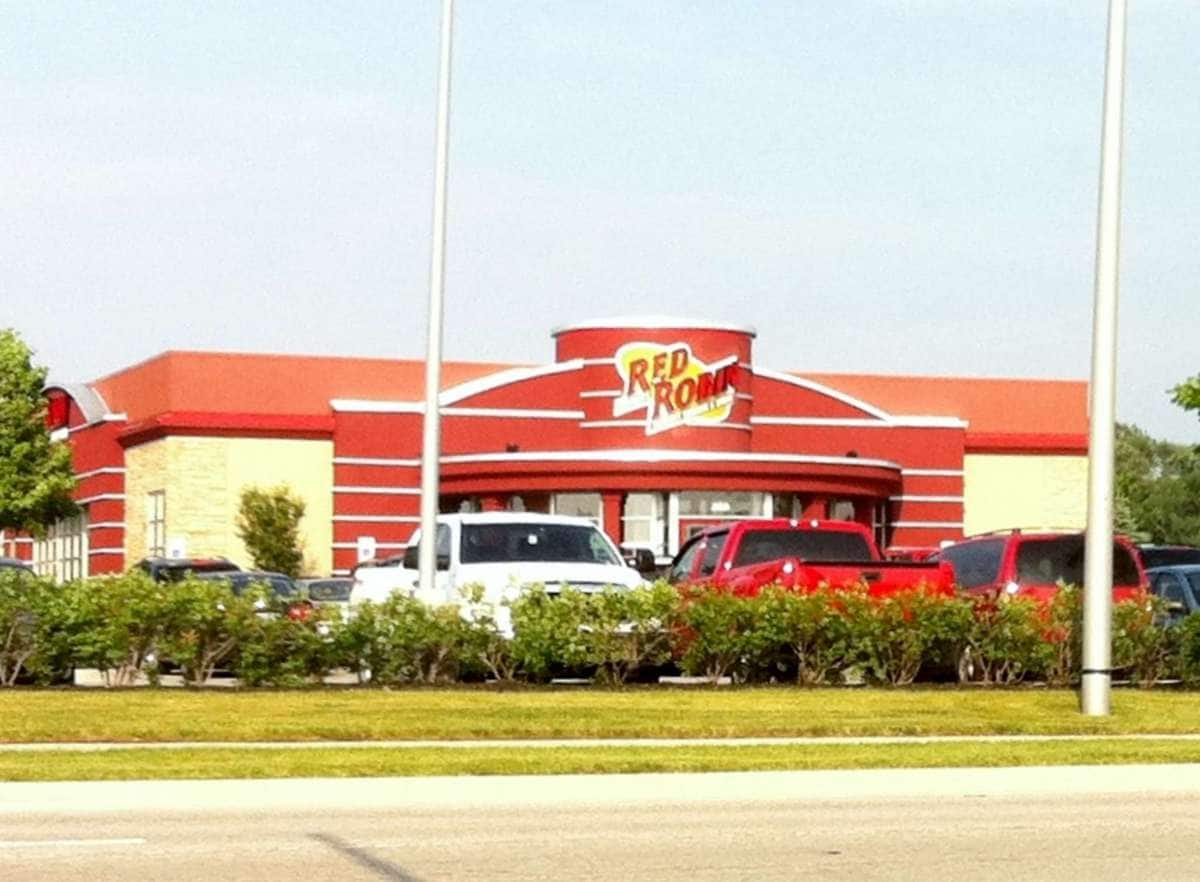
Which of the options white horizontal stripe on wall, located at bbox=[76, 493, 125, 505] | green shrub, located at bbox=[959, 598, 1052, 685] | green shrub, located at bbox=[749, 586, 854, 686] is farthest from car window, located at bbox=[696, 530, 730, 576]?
white horizontal stripe on wall, located at bbox=[76, 493, 125, 505]

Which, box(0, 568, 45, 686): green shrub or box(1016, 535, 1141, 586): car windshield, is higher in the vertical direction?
box(1016, 535, 1141, 586): car windshield

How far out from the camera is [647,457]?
65.8 metres

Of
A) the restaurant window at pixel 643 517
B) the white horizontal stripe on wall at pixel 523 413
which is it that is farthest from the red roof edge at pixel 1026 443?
the white horizontal stripe on wall at pixel 523 413

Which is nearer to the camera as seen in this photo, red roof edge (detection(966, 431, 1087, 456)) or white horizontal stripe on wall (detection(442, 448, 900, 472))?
white horizontal stripe on wall (detection(442, 448, 900, 472))

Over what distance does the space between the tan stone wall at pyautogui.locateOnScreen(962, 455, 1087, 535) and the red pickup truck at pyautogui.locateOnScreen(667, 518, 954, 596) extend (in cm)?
4313

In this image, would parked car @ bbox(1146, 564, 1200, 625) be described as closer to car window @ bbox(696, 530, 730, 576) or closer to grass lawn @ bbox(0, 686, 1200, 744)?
car window @ bbox(696, 530, 730, 576)

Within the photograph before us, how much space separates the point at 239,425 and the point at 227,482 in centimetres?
159

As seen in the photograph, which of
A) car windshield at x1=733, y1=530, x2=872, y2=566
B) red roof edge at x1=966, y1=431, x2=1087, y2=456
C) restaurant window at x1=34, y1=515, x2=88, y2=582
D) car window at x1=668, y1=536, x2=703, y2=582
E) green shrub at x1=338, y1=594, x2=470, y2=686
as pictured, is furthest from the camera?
restaurant window at x1=34, y1=515, x2=88, y2=582

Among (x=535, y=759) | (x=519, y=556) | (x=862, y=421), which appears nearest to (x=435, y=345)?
(x=519, y=556)

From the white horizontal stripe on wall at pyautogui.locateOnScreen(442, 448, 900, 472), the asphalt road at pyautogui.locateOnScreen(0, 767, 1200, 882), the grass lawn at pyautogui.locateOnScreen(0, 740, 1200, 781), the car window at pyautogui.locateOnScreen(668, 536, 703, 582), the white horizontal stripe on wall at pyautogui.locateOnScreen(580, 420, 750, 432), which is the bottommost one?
the grass lawn at pyautogui.locateOnScreen(0, 740, 1200, 781)

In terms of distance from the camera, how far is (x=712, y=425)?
67938 millimetres

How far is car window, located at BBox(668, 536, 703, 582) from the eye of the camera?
31.2 metres

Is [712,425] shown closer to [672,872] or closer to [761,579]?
[761,579]

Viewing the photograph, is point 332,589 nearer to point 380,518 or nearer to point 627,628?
point 627,628
